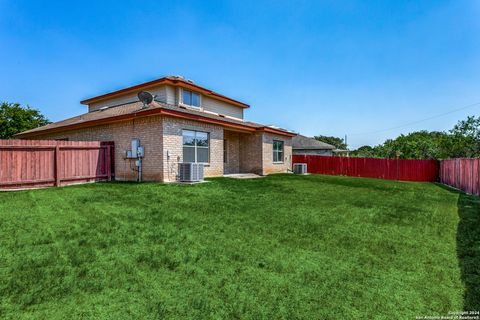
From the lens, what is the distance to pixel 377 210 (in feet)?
22.9

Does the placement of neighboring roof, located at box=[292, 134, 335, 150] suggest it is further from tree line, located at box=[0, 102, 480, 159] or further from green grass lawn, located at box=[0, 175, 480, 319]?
green grass lawn, located at box=[0, 175, 480, 319]

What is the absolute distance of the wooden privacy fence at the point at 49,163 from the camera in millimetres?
8438

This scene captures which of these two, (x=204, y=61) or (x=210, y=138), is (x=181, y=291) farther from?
(x=204, y=61)

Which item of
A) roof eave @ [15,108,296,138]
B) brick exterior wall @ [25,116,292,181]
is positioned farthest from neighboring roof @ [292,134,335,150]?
brick exterior wall @ [25,116,292,181]

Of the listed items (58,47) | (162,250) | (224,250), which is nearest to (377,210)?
(224,250)

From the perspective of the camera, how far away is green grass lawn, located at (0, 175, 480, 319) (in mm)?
2549

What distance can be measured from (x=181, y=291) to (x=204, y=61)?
508 inches

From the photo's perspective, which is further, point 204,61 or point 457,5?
point 204,61

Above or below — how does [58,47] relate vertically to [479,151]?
above

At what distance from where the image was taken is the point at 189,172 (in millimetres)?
10086

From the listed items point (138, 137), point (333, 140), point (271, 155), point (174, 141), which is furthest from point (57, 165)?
point (333, 140)

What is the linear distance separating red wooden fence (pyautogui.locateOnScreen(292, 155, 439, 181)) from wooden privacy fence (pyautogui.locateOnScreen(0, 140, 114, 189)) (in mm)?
14384

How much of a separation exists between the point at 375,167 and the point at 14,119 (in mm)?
36242

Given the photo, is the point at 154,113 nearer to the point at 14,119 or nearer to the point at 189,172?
the point at 189,172
